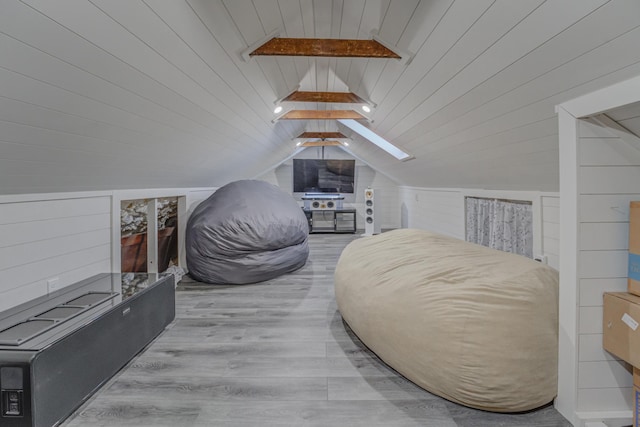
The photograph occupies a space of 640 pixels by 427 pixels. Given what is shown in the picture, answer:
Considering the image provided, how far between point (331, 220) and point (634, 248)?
6.11m

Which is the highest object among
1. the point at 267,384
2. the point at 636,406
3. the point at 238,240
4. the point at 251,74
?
the point at 251,74

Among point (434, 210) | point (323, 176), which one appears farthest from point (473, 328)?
point (323, 176)

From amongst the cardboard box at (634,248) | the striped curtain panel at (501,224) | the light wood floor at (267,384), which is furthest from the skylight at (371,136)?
the cardboard box at (634,248)

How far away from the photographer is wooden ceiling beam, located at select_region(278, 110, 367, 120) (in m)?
3.80

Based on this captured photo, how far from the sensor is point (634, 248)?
4.19ft

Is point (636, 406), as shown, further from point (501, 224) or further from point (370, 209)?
point (370, 209)

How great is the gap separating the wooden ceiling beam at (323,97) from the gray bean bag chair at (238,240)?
132cm

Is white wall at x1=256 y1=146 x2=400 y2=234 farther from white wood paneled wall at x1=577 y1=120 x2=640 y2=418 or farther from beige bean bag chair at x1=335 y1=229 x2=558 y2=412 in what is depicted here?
white wood paneled wall at x1=577 y1=120 x2=640 y2=418

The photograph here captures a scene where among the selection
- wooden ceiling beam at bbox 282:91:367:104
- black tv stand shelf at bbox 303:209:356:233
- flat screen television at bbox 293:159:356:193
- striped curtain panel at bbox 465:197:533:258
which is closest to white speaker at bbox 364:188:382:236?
black tv stand shelf at bbox 303:209:356:233

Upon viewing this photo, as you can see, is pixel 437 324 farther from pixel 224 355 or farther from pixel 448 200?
pixel 448 200

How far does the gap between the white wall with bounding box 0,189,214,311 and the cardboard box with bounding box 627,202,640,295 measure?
3142 mm

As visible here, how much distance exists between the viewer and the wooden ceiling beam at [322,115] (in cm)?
380

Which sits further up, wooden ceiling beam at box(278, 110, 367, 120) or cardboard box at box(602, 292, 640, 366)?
wooden ceiling beam at box(278, 110, 367, 120)

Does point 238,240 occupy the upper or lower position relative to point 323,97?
lower
